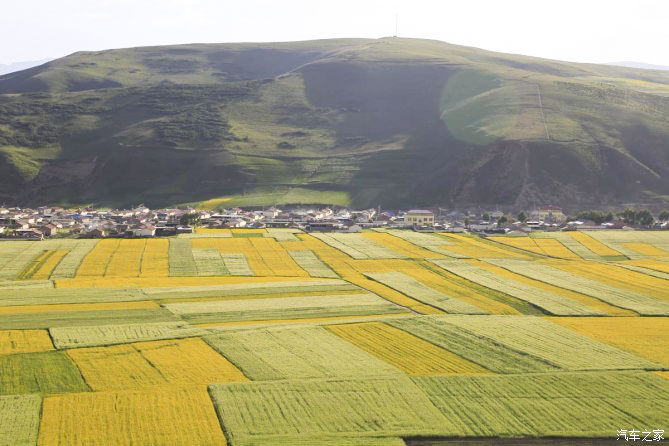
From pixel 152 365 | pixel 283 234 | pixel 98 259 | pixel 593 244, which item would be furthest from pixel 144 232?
pixel 152 365

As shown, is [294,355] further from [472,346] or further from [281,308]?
[281,308]

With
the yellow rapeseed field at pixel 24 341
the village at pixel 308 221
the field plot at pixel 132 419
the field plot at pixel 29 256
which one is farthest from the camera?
the village at pixel 308 221

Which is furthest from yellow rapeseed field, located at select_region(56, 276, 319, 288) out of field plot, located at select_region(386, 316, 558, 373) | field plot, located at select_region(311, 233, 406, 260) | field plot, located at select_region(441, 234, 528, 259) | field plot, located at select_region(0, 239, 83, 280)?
field plot, located at select_region(441, 234, 528, 259)

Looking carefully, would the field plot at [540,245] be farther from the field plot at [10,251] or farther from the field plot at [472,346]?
the field plot at [10,251]

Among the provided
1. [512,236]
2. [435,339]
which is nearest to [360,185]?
[512,236]

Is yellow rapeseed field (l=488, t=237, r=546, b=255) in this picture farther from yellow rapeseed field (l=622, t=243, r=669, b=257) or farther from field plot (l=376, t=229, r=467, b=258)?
yellow rapeseed field (l=622, t=243, r=669, b=257)

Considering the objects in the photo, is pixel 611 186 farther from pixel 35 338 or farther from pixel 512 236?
pixel 35 338

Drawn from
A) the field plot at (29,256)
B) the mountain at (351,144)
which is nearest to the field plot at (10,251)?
the field plot at (29,256)

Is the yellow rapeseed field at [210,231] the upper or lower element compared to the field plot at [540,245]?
lower
